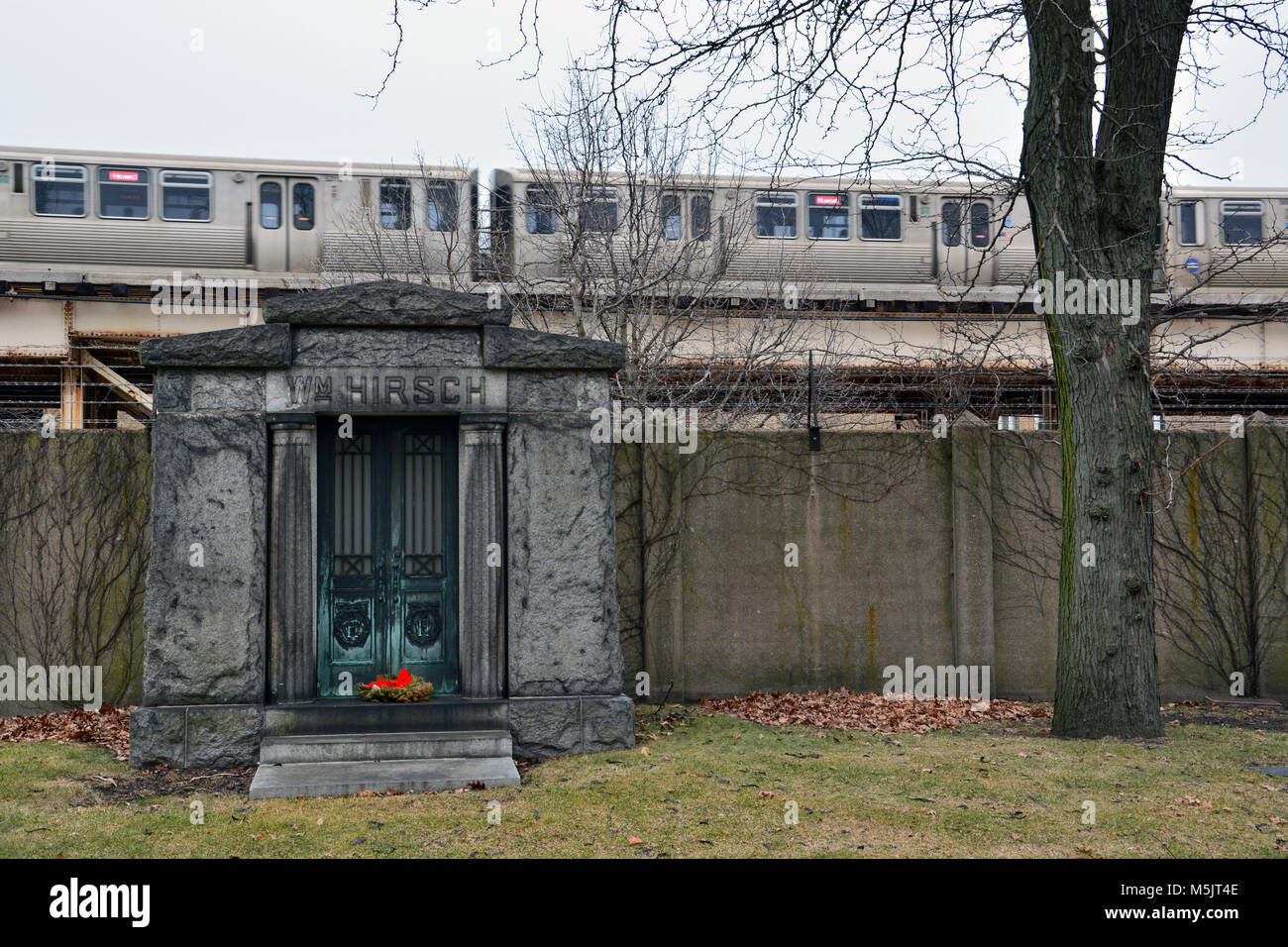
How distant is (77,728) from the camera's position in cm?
925

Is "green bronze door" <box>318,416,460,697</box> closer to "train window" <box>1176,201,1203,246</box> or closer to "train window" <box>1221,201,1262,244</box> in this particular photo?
"train window" <box>1176,201,1203,246</box>

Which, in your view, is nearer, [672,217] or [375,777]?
[375,777]

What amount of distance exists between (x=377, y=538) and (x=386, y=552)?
0.42 feet

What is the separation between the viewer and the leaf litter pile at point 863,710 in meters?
9.64

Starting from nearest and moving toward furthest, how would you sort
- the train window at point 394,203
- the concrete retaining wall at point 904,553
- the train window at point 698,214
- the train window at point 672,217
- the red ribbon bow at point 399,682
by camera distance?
the red ribbon bow at point 399,682 < the concrete retaining wall at point 904,553 < the train window at point 672,217 < the train window at point 698,214 < the train window at point 394,203

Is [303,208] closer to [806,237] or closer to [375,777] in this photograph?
[806,237]

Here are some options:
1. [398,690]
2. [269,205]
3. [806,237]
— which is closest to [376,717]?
[398,690]

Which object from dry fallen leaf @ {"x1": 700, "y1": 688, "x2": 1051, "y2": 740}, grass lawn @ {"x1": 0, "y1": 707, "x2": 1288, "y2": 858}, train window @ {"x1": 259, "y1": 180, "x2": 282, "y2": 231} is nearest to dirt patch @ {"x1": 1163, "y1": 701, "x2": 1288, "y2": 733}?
grass lawn @ {"x1": 0, "y1": 707, "x2": 1288, "y2": 858}

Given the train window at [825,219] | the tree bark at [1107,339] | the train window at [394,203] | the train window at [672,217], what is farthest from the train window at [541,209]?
the tree bark at [1107,339]

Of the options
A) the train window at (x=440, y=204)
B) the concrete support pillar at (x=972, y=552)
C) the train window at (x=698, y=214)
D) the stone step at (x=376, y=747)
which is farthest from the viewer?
the train window at (x=440, y=204)

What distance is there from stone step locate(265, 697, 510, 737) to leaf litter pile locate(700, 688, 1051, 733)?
2541 millimetres

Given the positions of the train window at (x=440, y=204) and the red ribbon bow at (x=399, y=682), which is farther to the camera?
the train window at (x=440, y=204)

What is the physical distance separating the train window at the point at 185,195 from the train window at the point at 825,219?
1014 cm

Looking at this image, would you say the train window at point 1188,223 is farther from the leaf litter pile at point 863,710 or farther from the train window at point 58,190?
the train window at point 58,190
